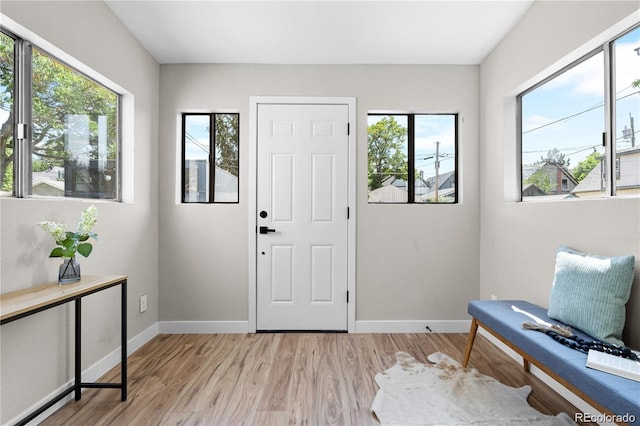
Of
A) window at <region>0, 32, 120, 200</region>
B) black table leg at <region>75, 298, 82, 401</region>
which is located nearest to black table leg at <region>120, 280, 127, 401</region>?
black table leg at <region>75, 298, 82, 401</region>

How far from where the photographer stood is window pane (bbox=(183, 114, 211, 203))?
11.1 ft

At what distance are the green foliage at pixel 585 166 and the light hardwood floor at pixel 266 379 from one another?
4.57ft

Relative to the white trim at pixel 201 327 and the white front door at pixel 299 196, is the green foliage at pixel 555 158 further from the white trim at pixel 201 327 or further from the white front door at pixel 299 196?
the white trim at pixel 201 327

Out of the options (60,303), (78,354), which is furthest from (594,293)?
(78,354)

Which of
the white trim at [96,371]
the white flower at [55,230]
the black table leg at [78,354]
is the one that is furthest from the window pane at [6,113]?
the white trim at [96,371]

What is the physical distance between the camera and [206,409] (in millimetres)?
1999

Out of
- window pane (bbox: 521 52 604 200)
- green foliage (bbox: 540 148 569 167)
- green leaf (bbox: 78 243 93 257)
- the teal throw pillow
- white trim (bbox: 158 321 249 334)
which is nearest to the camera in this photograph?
the teal throw pillow

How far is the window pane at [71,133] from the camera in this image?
198 cm

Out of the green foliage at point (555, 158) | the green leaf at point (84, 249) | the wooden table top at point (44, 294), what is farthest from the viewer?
the green foliage at point (555, 158)

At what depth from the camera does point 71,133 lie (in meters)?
2.23

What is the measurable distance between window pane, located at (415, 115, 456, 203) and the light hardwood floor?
1.36 metres

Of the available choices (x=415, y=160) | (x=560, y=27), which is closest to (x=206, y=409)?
(x=415, y=160)

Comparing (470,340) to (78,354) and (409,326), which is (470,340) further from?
(78,354)

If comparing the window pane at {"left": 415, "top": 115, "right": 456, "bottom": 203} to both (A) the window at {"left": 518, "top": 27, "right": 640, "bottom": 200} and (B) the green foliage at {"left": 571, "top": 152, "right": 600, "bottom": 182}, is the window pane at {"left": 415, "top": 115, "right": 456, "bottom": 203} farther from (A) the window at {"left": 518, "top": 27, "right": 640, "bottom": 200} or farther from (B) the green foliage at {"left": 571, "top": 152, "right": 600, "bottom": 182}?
(B) the green foliage at {"left": 571, "top": 152, "right": 600, "bottom": 182}
